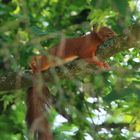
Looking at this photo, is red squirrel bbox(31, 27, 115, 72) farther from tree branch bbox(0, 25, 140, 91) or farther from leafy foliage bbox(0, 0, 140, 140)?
tree branch bbox(0, 25, 140, 91)

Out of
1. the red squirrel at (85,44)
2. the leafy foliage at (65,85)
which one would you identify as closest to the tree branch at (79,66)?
the leafy foliage at (65,85)

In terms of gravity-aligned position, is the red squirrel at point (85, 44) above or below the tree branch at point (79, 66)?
below

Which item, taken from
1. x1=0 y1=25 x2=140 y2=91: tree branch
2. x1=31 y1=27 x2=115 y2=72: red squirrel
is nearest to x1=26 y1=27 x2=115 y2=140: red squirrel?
x1=31 y1=27 x2=115 y2=72: red squirrel

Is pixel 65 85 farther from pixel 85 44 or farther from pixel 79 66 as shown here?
pixel 79 66

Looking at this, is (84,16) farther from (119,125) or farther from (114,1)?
(114,1)

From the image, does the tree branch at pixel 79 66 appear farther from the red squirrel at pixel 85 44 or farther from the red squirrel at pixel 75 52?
the red squirrel at pixel 85 44

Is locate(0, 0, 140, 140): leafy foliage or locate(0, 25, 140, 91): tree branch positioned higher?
locate(0, 25, 140, 91): tree branch

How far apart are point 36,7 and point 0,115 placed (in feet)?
3.89

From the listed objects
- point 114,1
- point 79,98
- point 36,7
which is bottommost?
point 79,98

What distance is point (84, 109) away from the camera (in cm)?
440

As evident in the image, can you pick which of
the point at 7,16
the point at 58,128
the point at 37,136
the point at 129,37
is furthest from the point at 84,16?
the point at 37,136

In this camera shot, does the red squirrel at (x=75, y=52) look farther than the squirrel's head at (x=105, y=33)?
No

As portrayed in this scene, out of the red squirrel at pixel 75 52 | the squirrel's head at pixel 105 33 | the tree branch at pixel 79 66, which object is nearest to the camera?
the tree branch at pixel 79 66

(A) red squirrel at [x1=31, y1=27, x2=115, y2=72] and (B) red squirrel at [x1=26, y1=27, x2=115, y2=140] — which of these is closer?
(B) red squirrel at [x1=26, y1=27, x2=115, y2=140]
